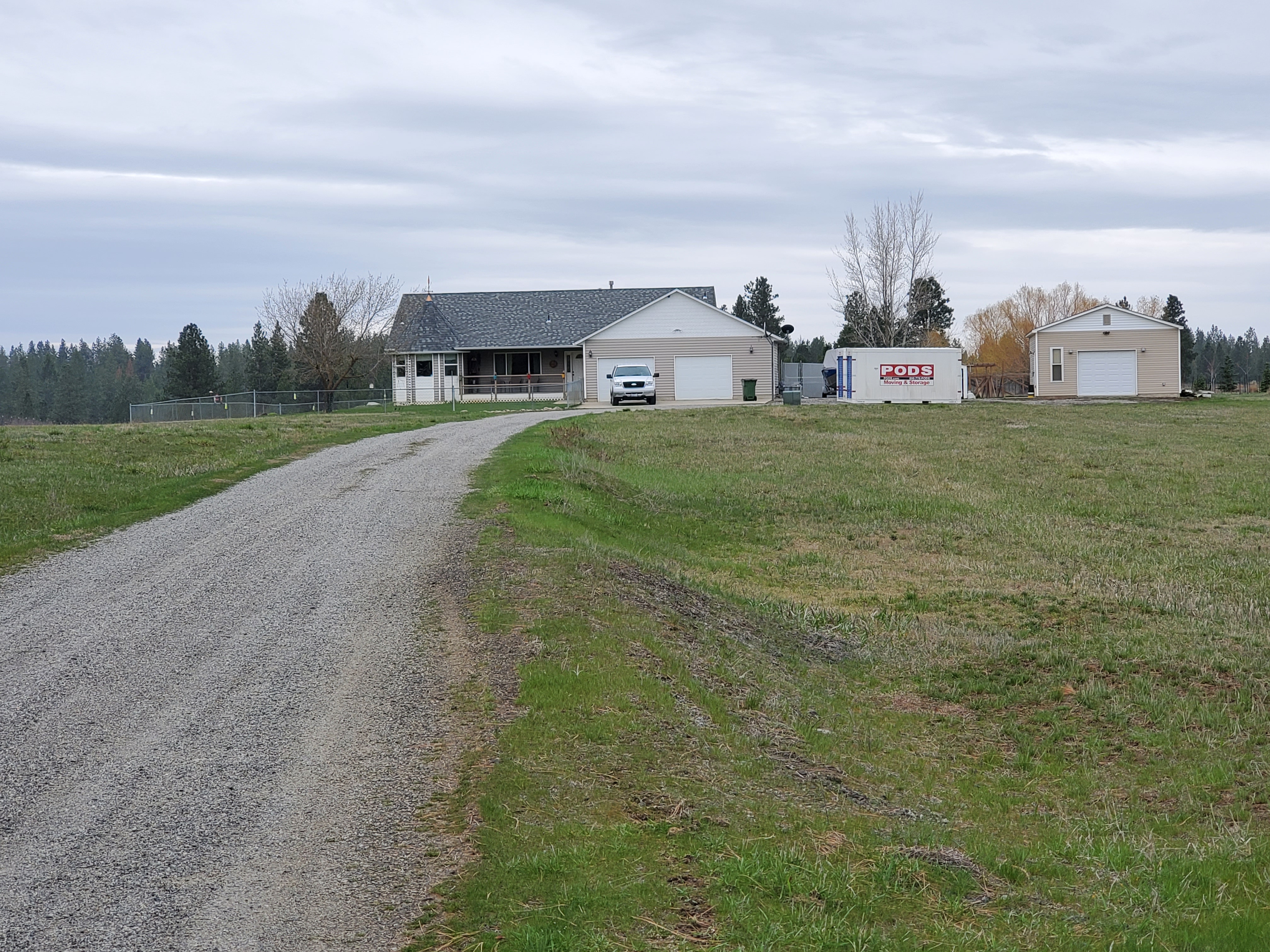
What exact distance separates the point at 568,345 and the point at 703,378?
6.85 metres

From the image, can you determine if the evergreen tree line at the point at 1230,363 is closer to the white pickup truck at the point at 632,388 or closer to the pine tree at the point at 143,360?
the white pickup truck at the point at 632,388

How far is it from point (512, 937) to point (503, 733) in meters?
2.42

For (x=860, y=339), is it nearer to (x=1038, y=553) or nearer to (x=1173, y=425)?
(x=1173, y=425)

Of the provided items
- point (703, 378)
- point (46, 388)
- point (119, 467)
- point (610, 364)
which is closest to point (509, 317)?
point (610, 364)

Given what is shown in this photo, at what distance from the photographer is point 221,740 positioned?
23.0ft

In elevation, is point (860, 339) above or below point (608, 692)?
above

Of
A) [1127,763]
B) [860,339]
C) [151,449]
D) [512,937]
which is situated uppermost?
[860,339]

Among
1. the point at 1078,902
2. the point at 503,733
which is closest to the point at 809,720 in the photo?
the point at 503,733

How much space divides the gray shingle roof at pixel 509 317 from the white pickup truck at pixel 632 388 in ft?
19.8

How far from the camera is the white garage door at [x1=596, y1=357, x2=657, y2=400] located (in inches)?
1992

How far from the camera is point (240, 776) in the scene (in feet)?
21.0

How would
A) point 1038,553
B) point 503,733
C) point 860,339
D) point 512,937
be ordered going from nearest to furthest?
1. point 512,937
2. point 503,733
3. point 1038,553
4. point 860,339

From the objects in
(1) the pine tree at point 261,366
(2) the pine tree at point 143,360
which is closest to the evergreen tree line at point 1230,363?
(1) the pine tree at point 261,366

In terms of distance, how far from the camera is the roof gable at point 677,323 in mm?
50656
